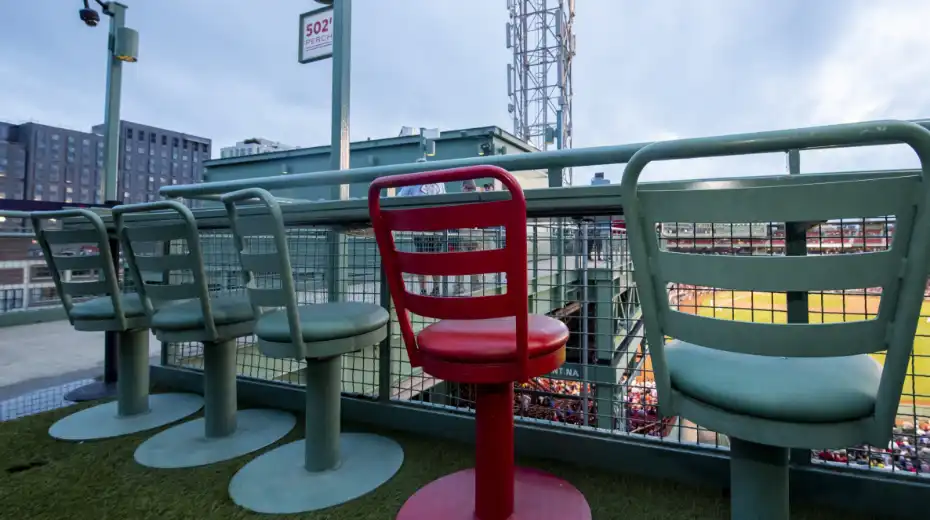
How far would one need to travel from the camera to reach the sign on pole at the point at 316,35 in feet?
8.98

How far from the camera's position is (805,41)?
3.91 metres

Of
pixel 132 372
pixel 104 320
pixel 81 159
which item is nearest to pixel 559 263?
pixel 104 320

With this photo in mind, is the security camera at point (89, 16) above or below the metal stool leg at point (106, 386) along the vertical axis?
above

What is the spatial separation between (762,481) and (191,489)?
1.66 metres

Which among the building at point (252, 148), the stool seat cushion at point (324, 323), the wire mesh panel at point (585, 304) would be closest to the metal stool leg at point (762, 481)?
the wire mesh panel at point (585, 304)

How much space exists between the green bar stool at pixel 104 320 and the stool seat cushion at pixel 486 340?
1.36 meters

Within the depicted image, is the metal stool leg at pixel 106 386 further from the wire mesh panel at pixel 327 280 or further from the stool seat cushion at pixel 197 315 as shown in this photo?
the stool seat cushion at pixel 197 315

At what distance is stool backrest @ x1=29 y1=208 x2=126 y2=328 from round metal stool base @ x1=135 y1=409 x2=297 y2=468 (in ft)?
1.72

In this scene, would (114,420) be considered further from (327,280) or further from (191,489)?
(327,280)

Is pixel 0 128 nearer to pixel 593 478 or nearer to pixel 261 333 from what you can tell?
pixel 261 333

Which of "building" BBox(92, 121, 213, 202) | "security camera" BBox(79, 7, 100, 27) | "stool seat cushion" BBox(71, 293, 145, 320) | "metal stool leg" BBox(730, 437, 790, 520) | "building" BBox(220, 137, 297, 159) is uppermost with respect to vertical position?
"building" BBox(92, 121, 213, 202)

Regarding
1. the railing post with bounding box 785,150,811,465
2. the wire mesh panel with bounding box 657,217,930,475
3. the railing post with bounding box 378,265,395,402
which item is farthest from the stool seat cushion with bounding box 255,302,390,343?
the railing post with bounding box 785,150,811,465

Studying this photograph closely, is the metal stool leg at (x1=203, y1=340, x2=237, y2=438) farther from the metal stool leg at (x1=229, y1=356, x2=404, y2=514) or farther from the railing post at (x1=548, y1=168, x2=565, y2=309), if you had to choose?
the railing post at (x1=548, y1=168, x2=565, y2=309)

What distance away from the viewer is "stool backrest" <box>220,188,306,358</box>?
48.4 inches
